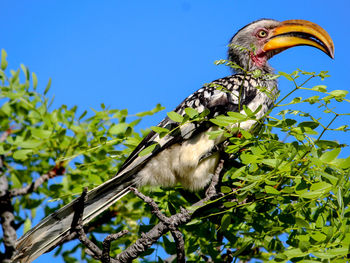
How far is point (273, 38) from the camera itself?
14.3 feet

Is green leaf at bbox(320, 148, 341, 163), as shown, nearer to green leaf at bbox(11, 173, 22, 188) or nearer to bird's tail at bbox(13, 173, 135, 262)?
bird's tail at bbox(13, 173, 135, 262)

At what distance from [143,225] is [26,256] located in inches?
31.3

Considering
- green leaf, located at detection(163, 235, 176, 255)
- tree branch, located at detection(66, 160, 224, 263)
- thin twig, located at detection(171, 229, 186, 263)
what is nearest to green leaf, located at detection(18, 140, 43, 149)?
tree branch, located at detection(66, 160, 224, 263)

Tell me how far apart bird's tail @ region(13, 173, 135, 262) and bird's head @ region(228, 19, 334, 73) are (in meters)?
1.69

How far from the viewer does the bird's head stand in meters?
3.86

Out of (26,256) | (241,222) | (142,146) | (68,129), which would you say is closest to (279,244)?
(241,222)

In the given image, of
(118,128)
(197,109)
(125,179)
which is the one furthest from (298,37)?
(125,179)

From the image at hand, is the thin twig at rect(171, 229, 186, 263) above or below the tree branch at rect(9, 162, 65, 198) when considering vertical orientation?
below

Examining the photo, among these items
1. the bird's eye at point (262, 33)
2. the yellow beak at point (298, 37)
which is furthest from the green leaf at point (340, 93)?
the bird's eye at point (262, 33)

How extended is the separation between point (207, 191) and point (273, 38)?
82.7 inches

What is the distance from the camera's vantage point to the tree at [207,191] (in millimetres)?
2016

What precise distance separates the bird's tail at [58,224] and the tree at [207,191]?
0.31ft

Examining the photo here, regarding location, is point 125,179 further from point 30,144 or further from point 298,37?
point 298,37

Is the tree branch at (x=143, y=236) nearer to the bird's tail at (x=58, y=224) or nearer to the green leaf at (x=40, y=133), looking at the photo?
the bird's tail at (x=58, y=224)
